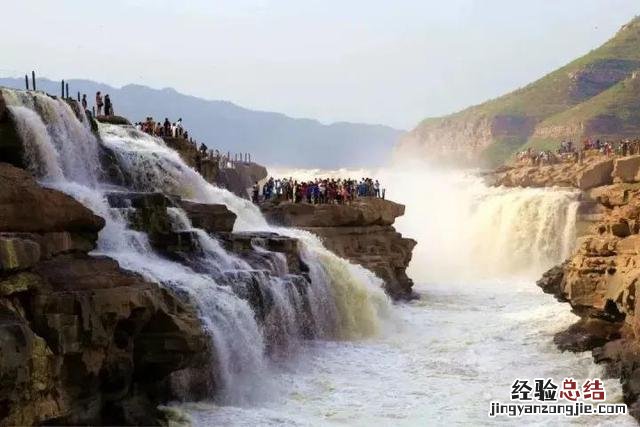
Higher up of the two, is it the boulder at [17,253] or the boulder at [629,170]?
the boulder at [629,170]

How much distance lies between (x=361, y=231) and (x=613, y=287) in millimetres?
13098

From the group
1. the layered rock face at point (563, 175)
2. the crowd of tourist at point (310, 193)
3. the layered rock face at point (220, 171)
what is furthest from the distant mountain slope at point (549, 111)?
the crowd of tourist at point (310, 193)

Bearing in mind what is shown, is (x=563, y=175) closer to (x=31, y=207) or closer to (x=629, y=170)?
(x=629, y=170)

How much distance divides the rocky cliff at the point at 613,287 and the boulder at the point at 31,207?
976 centimetres

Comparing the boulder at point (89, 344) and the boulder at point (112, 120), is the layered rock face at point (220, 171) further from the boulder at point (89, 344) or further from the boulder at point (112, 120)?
the boulder at point (89, 344)

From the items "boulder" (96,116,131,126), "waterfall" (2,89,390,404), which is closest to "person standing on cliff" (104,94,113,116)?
"boulder" (96,116,131,126)

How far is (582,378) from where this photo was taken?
56.2 feet

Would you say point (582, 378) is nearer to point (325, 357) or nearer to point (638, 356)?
point (638, 356)

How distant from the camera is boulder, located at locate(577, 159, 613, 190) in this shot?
3634cm

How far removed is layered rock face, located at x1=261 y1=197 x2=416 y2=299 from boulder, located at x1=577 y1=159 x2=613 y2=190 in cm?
984

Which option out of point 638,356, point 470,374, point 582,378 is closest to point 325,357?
point 470,374

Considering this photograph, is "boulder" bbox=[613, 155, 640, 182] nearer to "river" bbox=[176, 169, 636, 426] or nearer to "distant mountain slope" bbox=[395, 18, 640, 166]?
"river" bbox=[176, 169, 636, 426]

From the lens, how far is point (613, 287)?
1777 cm

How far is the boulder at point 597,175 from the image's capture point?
36344 millimetres
